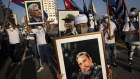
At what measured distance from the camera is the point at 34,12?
3969 millimetres

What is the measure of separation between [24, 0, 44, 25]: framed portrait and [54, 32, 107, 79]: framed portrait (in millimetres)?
2733

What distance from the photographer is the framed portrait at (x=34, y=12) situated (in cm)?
389

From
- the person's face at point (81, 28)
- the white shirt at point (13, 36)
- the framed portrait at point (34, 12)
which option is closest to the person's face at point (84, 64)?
the person's face at point (81, 28)

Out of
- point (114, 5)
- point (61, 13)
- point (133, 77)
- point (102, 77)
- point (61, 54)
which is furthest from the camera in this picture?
point (114, 5)

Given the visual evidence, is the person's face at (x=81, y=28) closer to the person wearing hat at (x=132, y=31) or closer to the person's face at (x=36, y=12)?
the person wearing hat at (x=132, y=31)

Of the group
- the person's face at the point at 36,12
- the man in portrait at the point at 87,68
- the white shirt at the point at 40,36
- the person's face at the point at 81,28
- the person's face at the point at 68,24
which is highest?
the person's face at the point at 36,12

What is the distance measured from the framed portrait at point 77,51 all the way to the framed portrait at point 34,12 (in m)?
2.73

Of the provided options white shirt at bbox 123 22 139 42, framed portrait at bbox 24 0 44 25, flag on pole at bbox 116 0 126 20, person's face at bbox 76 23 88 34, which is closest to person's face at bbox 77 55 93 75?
person's face at bbox 76 23 88 34

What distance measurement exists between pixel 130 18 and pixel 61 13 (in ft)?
7.31

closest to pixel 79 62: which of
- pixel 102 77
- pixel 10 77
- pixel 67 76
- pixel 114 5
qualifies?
pixel 67 76

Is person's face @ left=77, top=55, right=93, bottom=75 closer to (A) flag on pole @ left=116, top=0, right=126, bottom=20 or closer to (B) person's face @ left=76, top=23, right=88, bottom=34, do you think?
(B) person's face @ left=76, top=23, right=88, bottom=34

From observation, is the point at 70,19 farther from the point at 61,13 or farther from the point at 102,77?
the point at 102,77

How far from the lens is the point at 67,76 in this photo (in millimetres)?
1469

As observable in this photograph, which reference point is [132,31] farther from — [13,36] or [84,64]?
[13,36]
